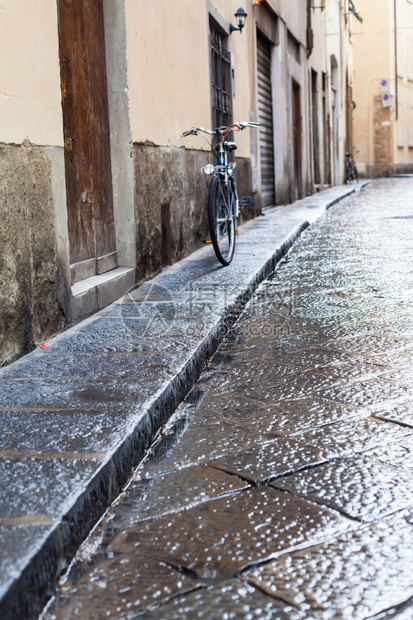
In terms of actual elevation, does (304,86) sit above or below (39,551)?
above

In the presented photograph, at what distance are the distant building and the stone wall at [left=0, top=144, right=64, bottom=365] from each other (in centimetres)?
3041

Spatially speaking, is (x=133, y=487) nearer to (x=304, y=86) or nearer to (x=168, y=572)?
(x=168, y=572)

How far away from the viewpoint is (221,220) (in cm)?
621

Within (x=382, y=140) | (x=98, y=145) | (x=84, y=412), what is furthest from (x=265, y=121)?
(x=382, y=140)

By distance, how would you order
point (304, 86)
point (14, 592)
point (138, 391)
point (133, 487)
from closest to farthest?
point (14, 592)
point (133, 487)
point (138, 391)
point (304, 86)

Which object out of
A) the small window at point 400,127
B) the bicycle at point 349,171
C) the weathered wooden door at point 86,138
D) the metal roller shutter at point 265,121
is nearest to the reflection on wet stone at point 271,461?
the weathered wooden door at point 86,138

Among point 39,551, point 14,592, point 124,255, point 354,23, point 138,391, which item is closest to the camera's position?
point 14,592

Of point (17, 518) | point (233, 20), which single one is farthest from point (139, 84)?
point (233, 20)

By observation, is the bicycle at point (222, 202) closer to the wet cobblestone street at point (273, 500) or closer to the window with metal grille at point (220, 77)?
the wet cobblestone street at point (273, 500)

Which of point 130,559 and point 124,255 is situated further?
point 124,255

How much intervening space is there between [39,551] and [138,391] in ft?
3.74

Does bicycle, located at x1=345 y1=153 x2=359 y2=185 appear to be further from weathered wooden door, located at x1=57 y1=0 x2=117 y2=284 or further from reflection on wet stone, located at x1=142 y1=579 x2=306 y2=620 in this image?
reflection on wet stone, located at x1=142 y1=579 x2=306 y2=620

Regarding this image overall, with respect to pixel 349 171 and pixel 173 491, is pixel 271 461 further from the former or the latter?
pixel 349 171

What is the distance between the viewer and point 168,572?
5.78 feet
